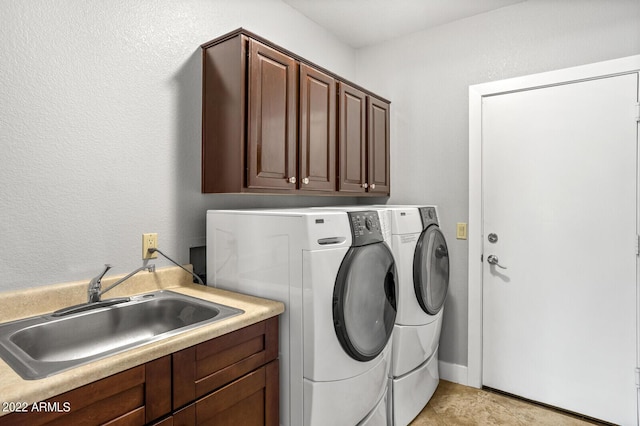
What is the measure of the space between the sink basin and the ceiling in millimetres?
2131

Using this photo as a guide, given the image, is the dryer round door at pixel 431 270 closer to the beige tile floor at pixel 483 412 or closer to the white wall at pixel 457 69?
the white wall at pixel 457 69

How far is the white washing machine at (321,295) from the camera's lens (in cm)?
147

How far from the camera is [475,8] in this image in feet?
8.27

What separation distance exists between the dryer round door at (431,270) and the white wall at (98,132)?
122 cm

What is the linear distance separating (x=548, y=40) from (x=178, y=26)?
7.48ft

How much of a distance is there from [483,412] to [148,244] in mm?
2218

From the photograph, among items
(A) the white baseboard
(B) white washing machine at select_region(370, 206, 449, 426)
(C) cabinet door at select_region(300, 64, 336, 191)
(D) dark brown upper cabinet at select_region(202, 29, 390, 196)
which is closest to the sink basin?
(D) dark brown upper cabinet at select_region(202, 29, 390, 196)

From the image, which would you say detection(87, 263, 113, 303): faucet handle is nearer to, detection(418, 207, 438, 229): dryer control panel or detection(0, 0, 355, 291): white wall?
detection(0, 0, 355, 291): white wall

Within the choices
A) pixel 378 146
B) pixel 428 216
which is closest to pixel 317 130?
pixel 378 146

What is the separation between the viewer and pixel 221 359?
4.24 ft

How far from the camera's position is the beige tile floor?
84.7 inches

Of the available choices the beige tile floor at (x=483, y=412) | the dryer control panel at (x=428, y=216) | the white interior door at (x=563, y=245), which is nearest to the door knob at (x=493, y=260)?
the white interior door at (x=563, y=245)

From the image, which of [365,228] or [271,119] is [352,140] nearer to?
[271,119]

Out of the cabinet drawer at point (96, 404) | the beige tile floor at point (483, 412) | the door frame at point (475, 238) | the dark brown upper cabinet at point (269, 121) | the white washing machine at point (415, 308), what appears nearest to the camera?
the cabinet drawer at point (96, 404)
